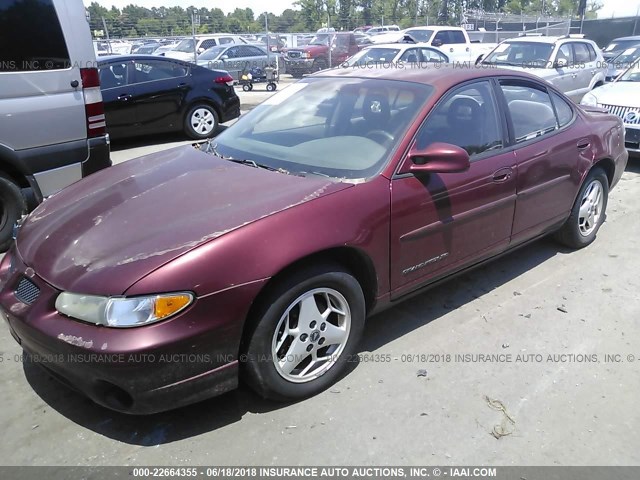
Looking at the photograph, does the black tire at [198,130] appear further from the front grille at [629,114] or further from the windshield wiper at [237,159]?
the front grille at [629,114]

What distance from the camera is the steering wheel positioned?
3131 mm

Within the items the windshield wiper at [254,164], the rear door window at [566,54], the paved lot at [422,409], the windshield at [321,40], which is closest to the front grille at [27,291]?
the paved lot at [422,409]

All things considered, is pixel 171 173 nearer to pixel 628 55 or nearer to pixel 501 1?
pixel 628 55

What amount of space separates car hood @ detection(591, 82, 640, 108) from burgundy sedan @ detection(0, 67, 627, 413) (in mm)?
3782

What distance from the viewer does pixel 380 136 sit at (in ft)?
10.4

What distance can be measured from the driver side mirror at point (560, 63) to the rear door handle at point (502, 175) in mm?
8162

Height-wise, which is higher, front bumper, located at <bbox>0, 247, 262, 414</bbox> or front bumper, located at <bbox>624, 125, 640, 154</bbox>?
front bumper, located at <bbox>0, 247, 262, 414</bbox>

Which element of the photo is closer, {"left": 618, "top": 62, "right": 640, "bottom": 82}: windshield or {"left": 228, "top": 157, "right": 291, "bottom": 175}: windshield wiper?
{"left": 228, "top": 157, "right": 291, "bottom": 175}: windshield wiper

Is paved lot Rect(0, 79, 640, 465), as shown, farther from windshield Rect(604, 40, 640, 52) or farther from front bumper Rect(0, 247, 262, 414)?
windshield Rect(604, 40, 640, 52)

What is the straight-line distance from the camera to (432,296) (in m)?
3.90

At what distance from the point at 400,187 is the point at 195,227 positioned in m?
1.17

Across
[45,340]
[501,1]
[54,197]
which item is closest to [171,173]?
[54,197]

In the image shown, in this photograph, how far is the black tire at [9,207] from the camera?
14.8 feet

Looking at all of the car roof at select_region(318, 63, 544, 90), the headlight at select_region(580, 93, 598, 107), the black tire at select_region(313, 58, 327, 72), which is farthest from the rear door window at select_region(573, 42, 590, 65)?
the black tire at select_region(313, 58, 327, 72)
